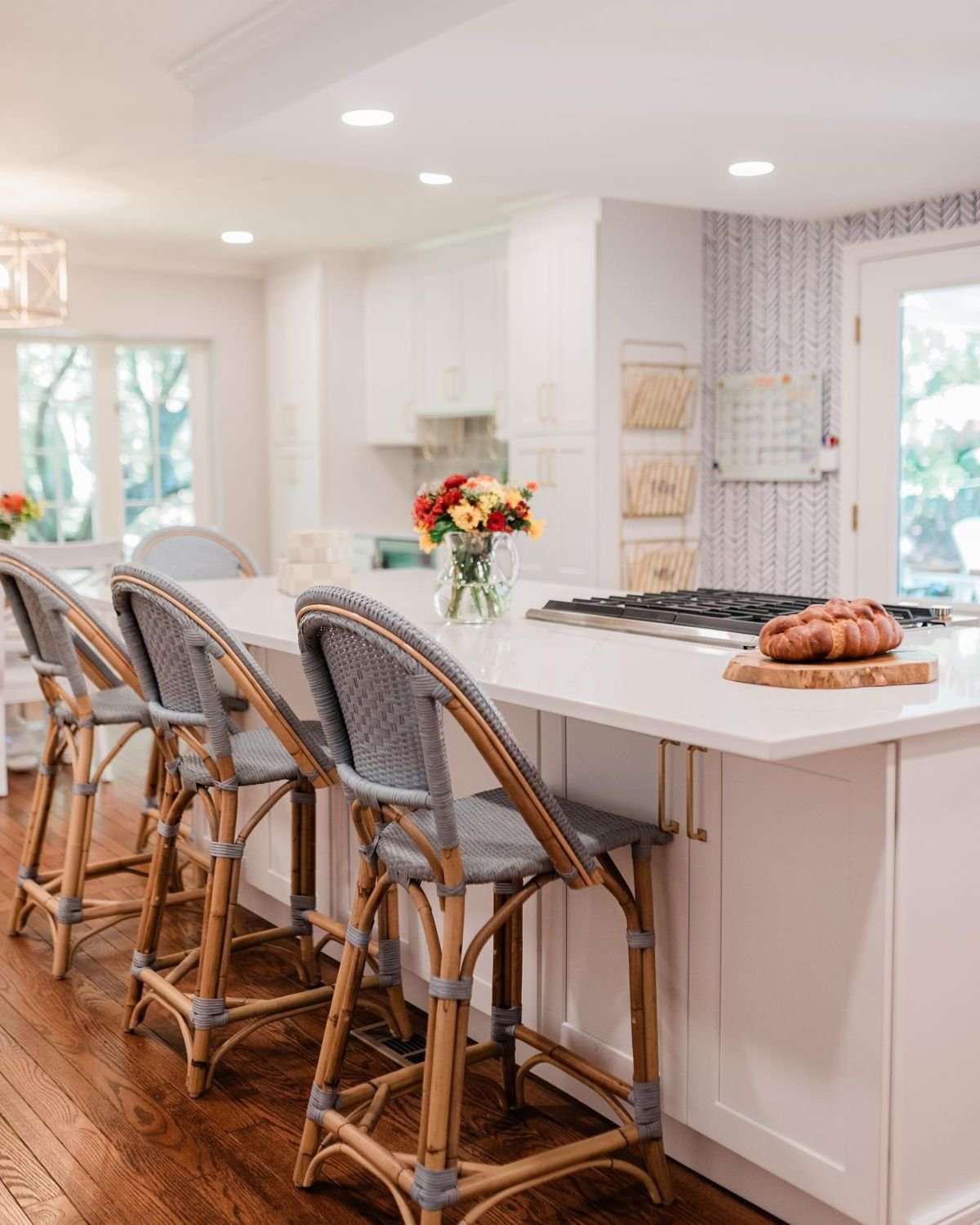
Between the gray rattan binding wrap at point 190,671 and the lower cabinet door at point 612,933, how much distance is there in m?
0.51

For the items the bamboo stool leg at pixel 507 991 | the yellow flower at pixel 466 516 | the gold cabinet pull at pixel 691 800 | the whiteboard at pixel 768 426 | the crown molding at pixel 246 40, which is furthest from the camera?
the whiteboard at pixel 768 426

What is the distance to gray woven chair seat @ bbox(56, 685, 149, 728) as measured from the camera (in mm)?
3061

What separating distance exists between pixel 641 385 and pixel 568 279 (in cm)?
53

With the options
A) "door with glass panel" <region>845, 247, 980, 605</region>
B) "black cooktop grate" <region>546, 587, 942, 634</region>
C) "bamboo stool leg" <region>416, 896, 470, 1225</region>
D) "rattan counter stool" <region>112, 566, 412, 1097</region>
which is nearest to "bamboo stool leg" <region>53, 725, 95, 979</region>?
"rattan counter stool" <region>112, 566, 412, 1097</region>

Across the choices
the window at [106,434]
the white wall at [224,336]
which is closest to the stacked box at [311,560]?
the window at [106,434]

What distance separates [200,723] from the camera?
2430mm

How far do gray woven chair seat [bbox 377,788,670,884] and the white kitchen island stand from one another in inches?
3.8

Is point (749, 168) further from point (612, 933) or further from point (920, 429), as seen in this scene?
point (612, 933)

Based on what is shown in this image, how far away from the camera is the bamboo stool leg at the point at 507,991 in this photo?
2246 millimetres

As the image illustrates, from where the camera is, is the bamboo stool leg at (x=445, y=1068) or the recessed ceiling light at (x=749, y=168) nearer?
the bamboo stool leg at (x=445, y=1068)

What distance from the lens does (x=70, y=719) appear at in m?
3.09

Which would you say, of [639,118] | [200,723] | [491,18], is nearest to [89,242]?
[639,118]

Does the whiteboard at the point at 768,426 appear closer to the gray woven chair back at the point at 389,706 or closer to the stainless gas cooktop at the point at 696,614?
the stainless gas cooktop at the point at 696,614

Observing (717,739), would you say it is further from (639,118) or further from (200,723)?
(639,118)
